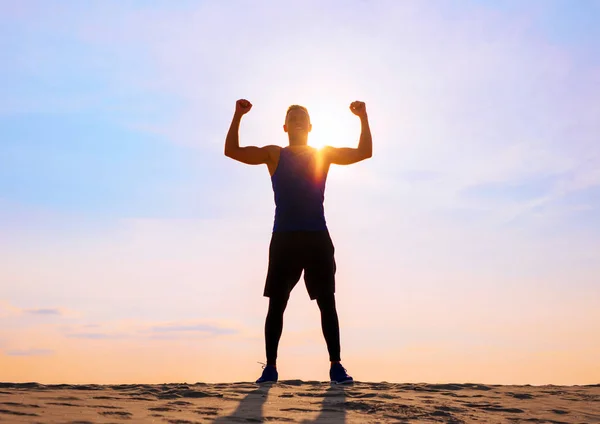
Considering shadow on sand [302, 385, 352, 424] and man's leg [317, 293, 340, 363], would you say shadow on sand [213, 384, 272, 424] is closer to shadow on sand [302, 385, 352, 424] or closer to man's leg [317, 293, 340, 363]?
shadow on sand [302, 385, 352, 424]

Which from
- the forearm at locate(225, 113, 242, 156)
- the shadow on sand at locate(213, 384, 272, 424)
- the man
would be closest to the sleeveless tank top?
the man

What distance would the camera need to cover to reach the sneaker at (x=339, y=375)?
689 centimetres

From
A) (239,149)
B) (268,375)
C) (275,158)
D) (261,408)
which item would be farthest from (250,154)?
(261,408)

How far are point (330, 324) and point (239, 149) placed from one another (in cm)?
203

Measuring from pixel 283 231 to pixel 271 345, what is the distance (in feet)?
3.73

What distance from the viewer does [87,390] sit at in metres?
6.20

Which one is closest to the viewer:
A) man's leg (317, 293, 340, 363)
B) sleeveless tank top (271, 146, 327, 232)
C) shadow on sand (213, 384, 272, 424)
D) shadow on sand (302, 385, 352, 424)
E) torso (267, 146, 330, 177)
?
shadow on sand (213, 384, 272, 424)

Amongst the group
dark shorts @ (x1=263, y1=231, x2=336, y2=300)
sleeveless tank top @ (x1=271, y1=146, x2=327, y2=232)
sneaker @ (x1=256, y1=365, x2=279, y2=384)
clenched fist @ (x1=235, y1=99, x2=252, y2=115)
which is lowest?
sneaker @ (x1=256, y1=365, x2=279, y2=384)

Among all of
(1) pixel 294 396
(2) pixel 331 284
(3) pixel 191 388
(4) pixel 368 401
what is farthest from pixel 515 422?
(3) pixel 191 388

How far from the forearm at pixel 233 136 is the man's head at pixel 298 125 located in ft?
1.76

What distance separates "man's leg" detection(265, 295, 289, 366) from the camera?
703 cm

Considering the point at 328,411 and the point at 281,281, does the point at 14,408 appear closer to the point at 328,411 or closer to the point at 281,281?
the point at 328,411

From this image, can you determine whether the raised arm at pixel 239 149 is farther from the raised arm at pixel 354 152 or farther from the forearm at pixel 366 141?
the forearm at pixel 366 141

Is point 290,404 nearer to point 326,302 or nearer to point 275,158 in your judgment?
point 326,302
